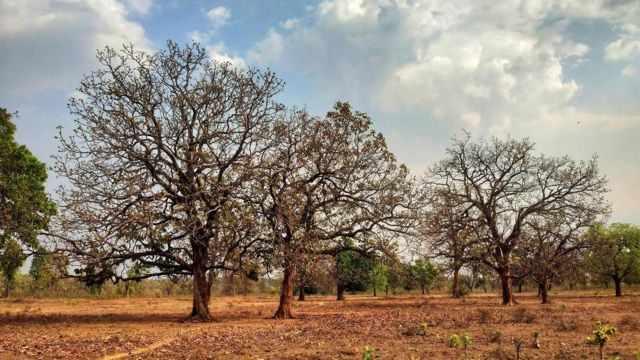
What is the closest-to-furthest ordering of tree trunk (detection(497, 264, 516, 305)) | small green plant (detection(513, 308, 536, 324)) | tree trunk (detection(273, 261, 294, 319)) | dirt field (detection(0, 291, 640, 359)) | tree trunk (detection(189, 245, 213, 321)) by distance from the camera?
dirt field (detection(0, 291, 640, 359))
small green plant (detection(513, 308, 536, 324))
tree trunk (detection(189, 245, 213, 321))
tree trunk (detection(273, 261, 294, 319))
tree trunk (detection(497, 264, 516, 305))

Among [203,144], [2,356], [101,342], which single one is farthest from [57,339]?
[203,144]

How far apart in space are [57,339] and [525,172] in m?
34.6

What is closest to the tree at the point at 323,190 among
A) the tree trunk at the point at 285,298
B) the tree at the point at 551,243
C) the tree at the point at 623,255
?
the tree trunk at the point at 285,298

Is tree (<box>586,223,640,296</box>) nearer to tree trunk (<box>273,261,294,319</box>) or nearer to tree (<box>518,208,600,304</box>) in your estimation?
tree (<box>518,208,600,304</box>)

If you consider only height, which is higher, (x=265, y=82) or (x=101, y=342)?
(x=265, y=82)

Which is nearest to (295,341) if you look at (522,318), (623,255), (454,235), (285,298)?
(522,318)

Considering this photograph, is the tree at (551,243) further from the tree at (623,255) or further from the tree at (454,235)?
the tree at (623,255)

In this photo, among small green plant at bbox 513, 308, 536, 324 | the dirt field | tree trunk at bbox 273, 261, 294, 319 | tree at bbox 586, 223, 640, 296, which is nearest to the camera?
the dirt field

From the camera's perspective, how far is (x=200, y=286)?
2505 cm

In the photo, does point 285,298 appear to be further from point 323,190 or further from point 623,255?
point 623,255

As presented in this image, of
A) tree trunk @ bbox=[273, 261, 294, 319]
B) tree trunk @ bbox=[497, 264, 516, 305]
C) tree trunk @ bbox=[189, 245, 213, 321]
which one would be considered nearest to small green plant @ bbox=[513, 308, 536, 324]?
tree trunk @ bbox=[273, 261, 294, 319]

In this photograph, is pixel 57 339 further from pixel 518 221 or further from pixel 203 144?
pixel 518 221

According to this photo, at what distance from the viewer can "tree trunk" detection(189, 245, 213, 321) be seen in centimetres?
2489

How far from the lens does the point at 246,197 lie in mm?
24406
